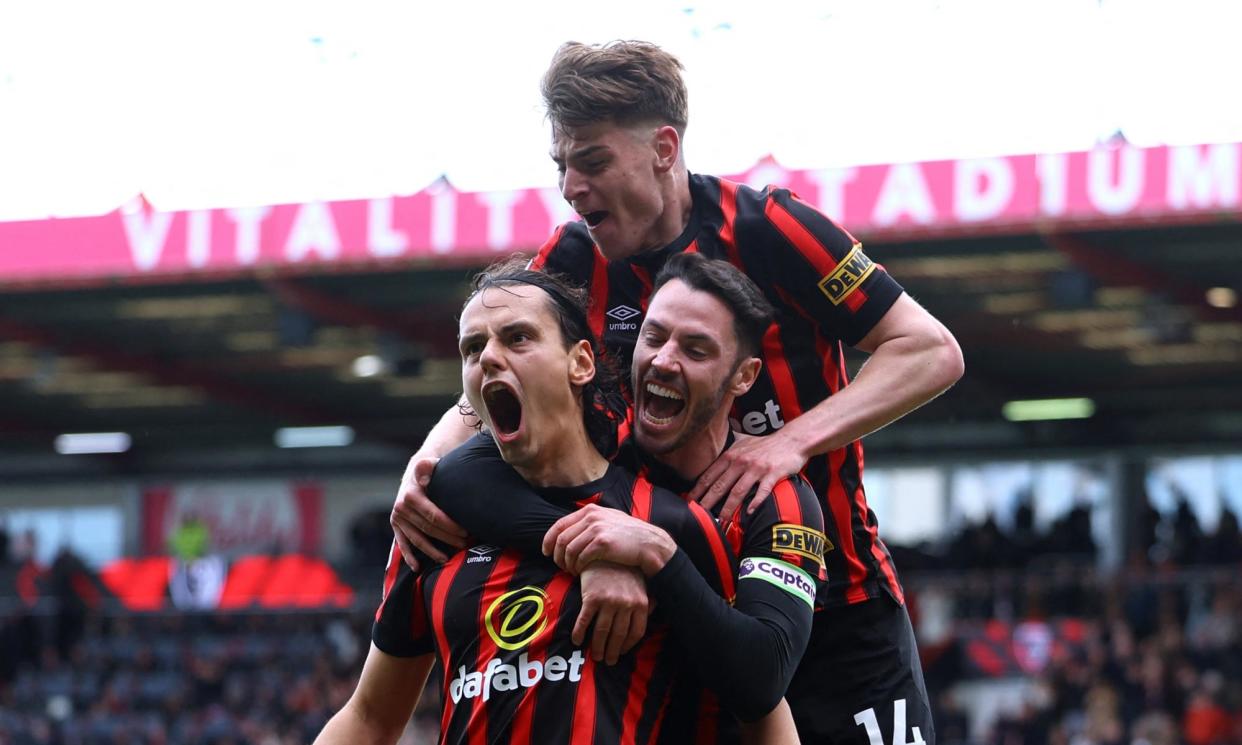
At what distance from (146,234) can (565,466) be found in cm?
1604

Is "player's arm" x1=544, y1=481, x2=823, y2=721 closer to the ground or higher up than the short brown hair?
closer to the ground

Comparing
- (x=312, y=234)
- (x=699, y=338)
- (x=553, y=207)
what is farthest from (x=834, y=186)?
(x=699, y=338)

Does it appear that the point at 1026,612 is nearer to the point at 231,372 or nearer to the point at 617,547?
the point at 231,372

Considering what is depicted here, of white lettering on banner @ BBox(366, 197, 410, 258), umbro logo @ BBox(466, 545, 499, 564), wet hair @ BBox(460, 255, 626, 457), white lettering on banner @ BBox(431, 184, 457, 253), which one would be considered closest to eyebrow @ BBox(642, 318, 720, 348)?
wet hair @ BBox(460, 255, 626, 457)

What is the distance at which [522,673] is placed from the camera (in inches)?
145

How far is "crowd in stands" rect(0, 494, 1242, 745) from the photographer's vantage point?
56.4 ft

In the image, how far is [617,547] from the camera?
3586 mm

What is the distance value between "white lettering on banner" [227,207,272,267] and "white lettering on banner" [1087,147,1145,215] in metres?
8.05

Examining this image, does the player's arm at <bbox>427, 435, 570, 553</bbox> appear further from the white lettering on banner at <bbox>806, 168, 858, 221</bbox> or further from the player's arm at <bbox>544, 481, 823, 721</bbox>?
the white lettering on banner at <bbox>806, 168, 858, 221</bbox>

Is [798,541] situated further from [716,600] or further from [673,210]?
[673,210]

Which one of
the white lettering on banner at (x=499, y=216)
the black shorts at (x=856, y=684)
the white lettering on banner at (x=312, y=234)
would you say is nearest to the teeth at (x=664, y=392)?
the black shorts at (x=856, y=684)

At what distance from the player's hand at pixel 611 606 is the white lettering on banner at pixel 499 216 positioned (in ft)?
46.3

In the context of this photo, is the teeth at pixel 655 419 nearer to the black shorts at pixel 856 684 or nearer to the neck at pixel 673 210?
the neck at pixel 673 210

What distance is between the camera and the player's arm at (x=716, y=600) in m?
3.55
